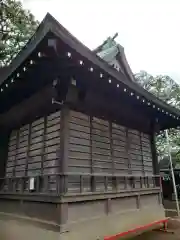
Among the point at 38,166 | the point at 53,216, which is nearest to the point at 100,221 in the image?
the point at 53,216

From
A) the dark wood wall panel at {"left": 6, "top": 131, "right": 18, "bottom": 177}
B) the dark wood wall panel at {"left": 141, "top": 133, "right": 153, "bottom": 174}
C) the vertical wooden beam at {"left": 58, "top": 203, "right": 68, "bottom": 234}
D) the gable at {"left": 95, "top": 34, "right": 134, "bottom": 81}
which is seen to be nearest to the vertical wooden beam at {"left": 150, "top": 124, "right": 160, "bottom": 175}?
the dark wood wall panel at {"left": 141, "top": 133, "right": 153, "bottom": 174}

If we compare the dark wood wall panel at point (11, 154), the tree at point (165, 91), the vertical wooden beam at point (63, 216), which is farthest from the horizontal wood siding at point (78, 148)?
the tree at point (165, 91)

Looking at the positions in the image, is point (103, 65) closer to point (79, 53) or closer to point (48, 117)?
point (79, 53)

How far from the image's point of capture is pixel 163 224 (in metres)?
7.06

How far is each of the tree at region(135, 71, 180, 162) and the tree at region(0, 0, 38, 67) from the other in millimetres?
9844

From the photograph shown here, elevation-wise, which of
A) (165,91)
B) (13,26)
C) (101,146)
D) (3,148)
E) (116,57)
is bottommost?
(101,146)

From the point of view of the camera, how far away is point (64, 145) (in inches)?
174

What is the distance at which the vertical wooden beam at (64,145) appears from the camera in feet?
13.7

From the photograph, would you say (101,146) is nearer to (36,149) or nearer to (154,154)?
(36,149)

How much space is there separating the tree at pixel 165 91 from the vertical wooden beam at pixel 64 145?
12.9m

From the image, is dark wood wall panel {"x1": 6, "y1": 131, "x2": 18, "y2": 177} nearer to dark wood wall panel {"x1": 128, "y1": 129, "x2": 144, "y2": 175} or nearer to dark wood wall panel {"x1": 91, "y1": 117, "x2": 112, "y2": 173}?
dark wood wall panel {"x1": 91, "y1": 117, "x2": 112, "y2": 173}

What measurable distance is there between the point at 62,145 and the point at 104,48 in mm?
7371

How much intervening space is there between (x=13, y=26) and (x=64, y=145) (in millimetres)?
12477

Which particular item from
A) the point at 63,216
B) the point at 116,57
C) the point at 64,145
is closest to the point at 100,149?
the point at 64,145
